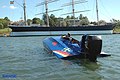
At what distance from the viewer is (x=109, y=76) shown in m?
10.4

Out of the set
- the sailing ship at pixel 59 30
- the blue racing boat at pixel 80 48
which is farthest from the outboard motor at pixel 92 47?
the sailing ship at pixel 59 30

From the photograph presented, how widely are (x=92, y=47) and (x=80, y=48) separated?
5.89ft

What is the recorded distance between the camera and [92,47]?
1279cm

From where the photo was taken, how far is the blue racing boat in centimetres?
1273

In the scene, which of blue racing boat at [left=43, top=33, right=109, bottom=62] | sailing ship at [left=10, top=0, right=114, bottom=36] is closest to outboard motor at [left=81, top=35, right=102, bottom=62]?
blue racing boat at [left=43, top=33, right=109, bottom=62]

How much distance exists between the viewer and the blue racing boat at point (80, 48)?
501 inches

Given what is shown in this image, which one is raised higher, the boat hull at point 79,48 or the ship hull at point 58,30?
the boat hull at point 79,48

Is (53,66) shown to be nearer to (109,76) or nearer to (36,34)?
(109,76)

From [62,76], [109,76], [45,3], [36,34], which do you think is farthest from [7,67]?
[45,3]

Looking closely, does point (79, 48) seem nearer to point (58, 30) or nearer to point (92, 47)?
point (92, 47)

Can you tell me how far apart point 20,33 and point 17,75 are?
62.6 meters

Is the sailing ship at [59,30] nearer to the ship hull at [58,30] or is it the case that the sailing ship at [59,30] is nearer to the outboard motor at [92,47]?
the ship hull at [58,30]

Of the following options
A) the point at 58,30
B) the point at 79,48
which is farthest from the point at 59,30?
the point at 79,48

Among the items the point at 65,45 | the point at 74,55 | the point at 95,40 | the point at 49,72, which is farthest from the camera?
the point at 65,45
